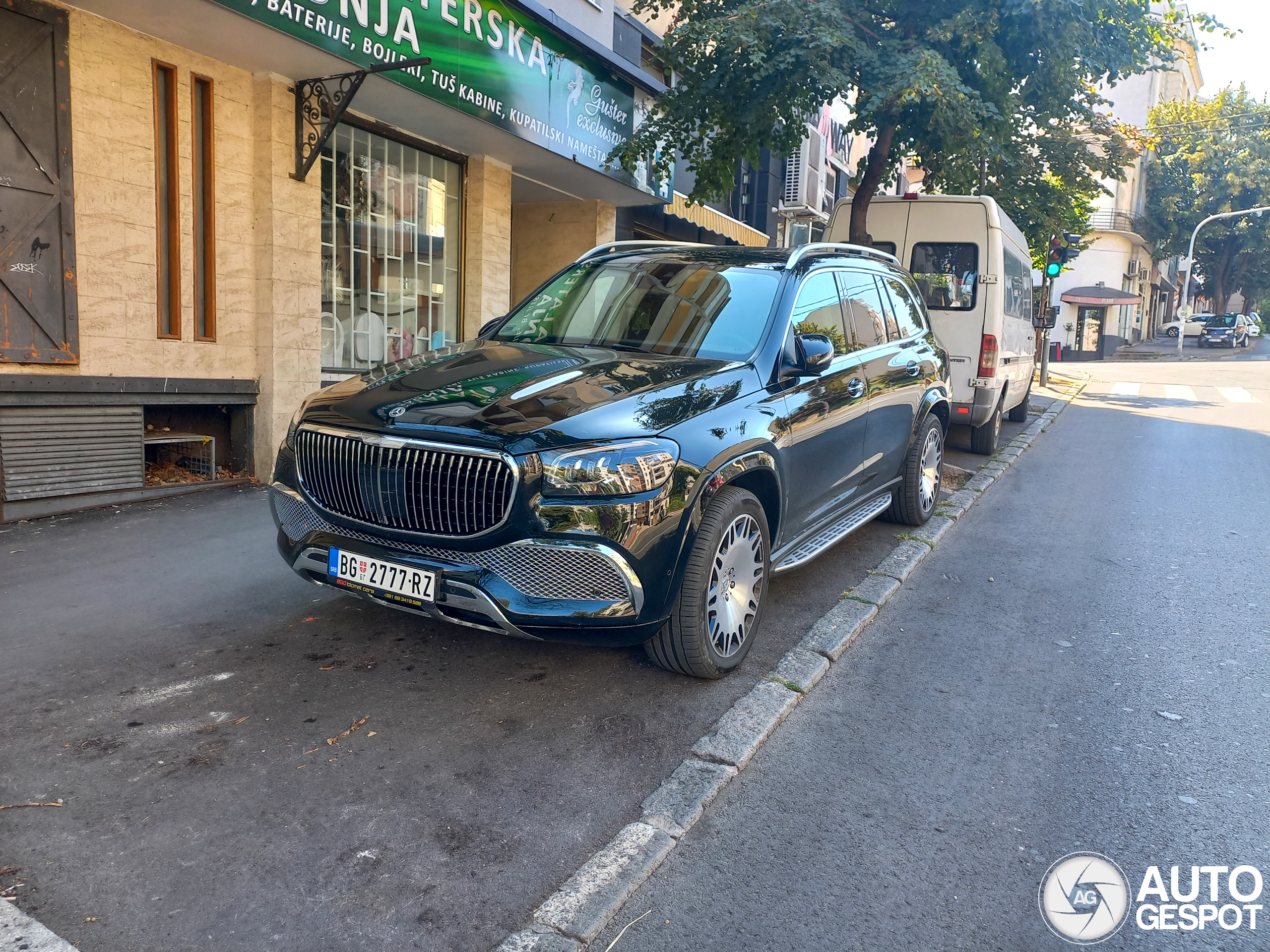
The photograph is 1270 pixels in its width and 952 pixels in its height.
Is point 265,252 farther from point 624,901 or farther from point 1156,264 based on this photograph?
point 1156,264

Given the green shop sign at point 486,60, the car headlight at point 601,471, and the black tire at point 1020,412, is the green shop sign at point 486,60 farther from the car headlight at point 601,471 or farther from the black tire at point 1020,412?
the black tire at point 1020,412

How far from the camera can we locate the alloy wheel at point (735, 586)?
159 inches

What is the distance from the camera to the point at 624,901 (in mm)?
2688

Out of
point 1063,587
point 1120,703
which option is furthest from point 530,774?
point 1063,587

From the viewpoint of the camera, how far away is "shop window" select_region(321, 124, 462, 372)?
9203 mm

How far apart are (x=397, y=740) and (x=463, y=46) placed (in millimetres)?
7179

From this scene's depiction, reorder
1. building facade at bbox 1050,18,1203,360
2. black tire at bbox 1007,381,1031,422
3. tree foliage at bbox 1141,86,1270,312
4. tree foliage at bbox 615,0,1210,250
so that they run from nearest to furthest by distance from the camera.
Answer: tree foliage at bbox 615,0,1210,250, black tire at bbox 1007,381,1031,422, building facade at bbox 1050,18,1203,360, tree foliage at bbox 1141,86,1270,312

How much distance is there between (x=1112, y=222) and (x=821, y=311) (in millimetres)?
47754

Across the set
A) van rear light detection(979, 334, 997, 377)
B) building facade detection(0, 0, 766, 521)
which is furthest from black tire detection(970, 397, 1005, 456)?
building facade detection(0, 0, 766, 521)

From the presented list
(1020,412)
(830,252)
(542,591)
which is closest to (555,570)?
(542,591)

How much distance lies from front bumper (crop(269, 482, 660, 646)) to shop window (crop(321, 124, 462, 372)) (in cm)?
609

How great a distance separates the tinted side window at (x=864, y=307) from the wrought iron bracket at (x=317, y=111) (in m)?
4.28

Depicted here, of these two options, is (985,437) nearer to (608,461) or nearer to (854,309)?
(854,309)

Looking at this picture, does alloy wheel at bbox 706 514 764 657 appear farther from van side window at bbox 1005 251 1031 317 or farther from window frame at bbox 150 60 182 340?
van side window at bbox 1005 251 1031 317
